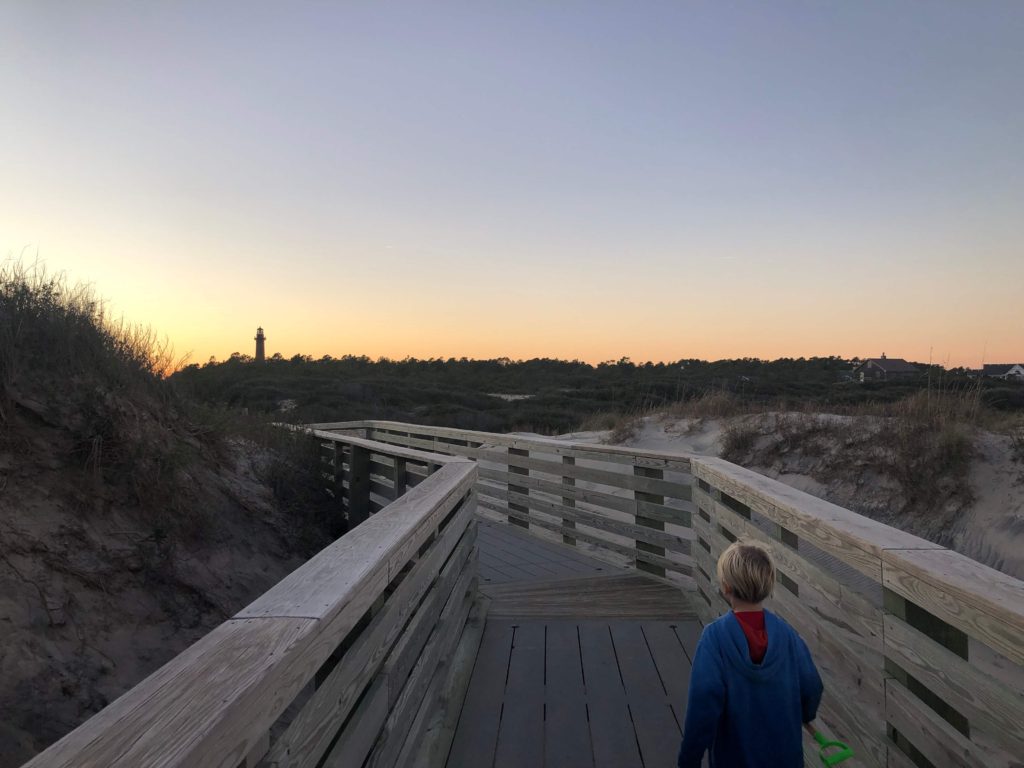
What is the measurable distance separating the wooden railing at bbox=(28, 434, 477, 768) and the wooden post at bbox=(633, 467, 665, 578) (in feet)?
8.84

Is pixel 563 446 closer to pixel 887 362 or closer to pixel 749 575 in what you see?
pixel 749 575

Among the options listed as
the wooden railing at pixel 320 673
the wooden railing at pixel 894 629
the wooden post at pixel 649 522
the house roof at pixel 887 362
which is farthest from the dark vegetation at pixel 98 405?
the house roof at pixel 887 362

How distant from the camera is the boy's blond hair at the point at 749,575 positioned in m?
1.95

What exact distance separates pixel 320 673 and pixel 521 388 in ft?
127

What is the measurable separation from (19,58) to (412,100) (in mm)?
5943

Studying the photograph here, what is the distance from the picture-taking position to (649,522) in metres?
5.91

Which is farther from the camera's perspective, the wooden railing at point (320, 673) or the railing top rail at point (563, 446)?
the railing top rail at point (563, 446)

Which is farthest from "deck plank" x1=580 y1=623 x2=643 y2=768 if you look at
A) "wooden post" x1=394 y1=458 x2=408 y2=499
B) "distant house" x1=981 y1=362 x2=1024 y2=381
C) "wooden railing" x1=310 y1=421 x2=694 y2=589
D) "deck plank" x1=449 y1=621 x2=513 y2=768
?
"distant house" x1=981 y1=362 x2=1024 y2=381

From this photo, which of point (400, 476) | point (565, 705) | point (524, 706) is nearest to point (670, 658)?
point (565, 705)

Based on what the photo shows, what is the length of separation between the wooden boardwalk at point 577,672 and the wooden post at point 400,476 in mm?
1147

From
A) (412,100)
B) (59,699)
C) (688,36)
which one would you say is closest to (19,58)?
(412,100)

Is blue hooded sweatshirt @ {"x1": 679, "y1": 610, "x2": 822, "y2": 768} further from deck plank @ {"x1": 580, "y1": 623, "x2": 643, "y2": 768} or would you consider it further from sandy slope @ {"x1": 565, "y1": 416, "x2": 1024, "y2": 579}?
sandy slope @ {"x1": 565, "y1": 416, "x2": 1024, "y2": 579}

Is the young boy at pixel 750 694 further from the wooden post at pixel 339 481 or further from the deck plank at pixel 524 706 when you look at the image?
the wooden post at pixel 339 481

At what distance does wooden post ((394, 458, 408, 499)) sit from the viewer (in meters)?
6.03
